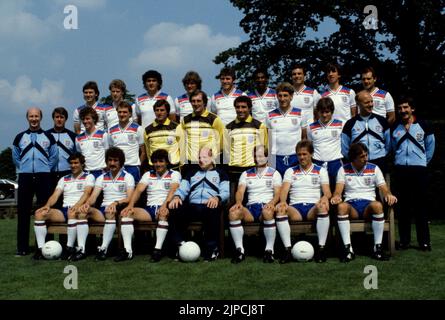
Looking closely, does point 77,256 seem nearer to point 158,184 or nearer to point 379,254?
point 158,184

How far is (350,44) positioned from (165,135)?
44.9ft

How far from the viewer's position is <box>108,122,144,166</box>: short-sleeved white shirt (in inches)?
316

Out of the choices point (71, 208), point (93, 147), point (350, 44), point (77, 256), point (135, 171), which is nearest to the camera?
point (77, 256)

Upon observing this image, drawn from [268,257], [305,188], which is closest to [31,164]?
[268,257]

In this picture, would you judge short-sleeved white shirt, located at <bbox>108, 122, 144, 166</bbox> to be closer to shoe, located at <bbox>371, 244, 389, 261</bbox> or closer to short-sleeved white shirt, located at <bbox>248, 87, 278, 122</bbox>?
short-sleeved white shirt, located at <bbox>248, 87, 278, 122</bbox>

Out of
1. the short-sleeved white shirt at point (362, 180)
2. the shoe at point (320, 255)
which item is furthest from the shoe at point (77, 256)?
the short-sleeved white shirt at point (362, 180)

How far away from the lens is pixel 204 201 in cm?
727

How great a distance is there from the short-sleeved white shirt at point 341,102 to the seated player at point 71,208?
355 centimetres

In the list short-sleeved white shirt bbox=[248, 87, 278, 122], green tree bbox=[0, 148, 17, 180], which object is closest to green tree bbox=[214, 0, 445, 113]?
short-sleeved white shirt bbox=[248, 87, 278, 122]

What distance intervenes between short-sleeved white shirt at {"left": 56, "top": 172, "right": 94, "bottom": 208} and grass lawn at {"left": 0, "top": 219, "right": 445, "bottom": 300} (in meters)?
0.95

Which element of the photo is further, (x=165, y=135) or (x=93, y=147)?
(x=93, y=147)

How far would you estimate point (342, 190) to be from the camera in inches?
284

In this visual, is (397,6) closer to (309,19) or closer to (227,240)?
(309,19)

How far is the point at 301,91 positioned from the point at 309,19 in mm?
11830
